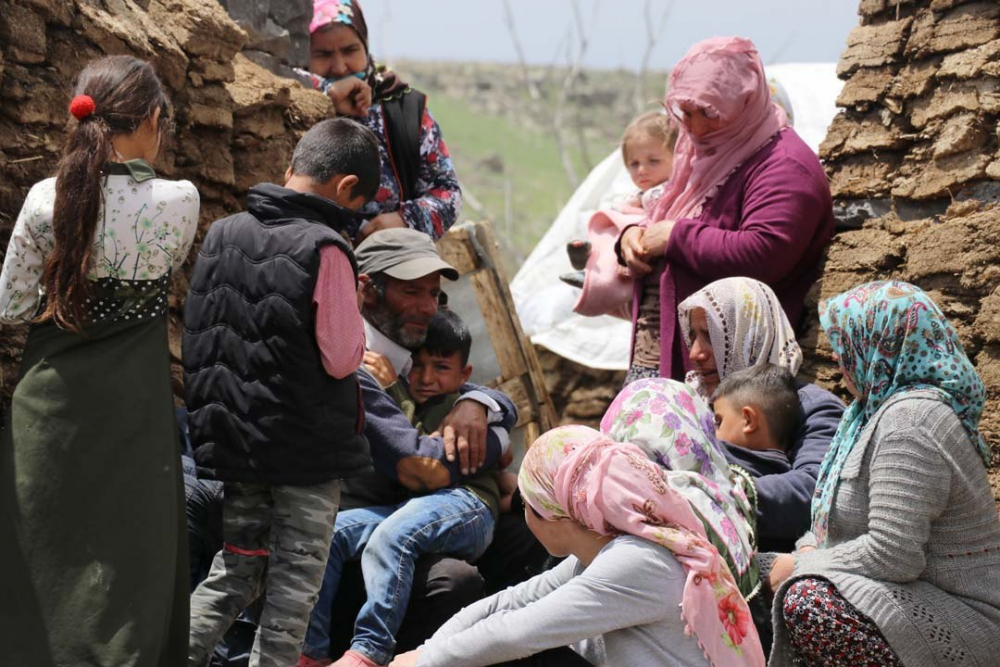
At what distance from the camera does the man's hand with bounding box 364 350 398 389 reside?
4.09 metres

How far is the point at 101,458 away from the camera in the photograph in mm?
3115

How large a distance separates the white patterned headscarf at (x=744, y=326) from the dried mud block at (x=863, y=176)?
738 millimetres

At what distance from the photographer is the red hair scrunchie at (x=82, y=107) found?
313cm

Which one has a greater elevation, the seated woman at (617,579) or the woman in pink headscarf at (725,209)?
the woman in pink headscarf at (725,209)

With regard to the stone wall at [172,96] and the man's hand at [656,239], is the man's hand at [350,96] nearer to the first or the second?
the stone wall at [172,96]

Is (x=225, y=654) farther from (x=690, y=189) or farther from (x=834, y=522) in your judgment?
(x=690, y=189)

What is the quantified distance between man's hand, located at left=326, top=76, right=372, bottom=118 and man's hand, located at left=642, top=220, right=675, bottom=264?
137cm

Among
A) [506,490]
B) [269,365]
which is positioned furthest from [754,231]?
[269,365]

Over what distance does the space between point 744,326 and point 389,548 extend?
4.74ft

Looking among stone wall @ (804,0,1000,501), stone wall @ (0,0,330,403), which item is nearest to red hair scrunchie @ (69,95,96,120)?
stone wall @ (0,0,330,403)

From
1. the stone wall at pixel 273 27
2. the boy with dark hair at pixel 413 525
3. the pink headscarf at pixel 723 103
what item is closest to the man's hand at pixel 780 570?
the boy with dark hair at pixel 413 525

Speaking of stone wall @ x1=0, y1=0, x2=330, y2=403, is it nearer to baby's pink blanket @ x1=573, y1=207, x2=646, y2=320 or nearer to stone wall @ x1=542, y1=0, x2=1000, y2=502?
baby's pink blanket @ x1=573, y1=207, x2=646, y2=320

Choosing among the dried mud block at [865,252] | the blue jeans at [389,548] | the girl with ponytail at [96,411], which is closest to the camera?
the girl with ponytail at [96,411]

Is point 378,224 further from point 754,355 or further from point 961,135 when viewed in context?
point 961,135
